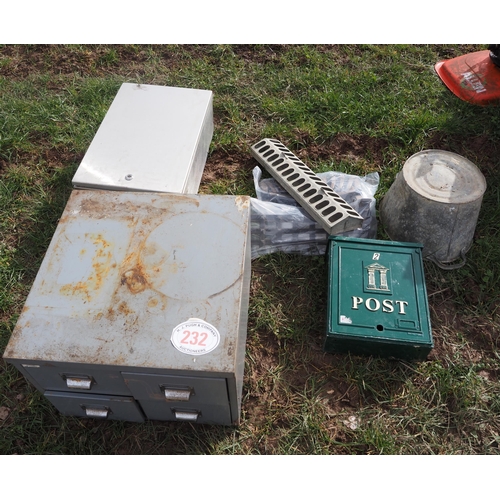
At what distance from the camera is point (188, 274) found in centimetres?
195

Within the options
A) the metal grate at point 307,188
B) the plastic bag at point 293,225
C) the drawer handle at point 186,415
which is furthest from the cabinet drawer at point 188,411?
the metal grate at point 307,188

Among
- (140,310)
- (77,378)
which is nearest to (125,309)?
(140,310)

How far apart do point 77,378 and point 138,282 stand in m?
0.46

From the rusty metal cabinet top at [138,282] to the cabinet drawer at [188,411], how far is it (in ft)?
1.05

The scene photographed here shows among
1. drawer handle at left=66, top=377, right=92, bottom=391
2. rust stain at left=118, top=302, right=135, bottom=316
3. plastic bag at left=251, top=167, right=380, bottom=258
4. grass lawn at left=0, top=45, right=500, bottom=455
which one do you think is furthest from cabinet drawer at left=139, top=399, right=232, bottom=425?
plastic bag at left=251, top=167, right=380, bottom=258

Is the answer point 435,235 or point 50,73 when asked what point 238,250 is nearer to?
point 435,235

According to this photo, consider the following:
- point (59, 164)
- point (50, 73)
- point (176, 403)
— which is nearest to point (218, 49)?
point (50, 73)

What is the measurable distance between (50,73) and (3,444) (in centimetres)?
315

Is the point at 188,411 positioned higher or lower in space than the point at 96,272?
lower

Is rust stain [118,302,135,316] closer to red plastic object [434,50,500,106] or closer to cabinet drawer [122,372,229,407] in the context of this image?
cabinet drawer [122,372,229,407]

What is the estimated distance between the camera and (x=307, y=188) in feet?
9.51

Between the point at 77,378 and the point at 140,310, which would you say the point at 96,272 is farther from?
the point at 77,378

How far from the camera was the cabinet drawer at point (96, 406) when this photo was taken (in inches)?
80.2

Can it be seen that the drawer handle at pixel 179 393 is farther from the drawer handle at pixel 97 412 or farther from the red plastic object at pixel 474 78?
the red plastic object at pixel 474 78
